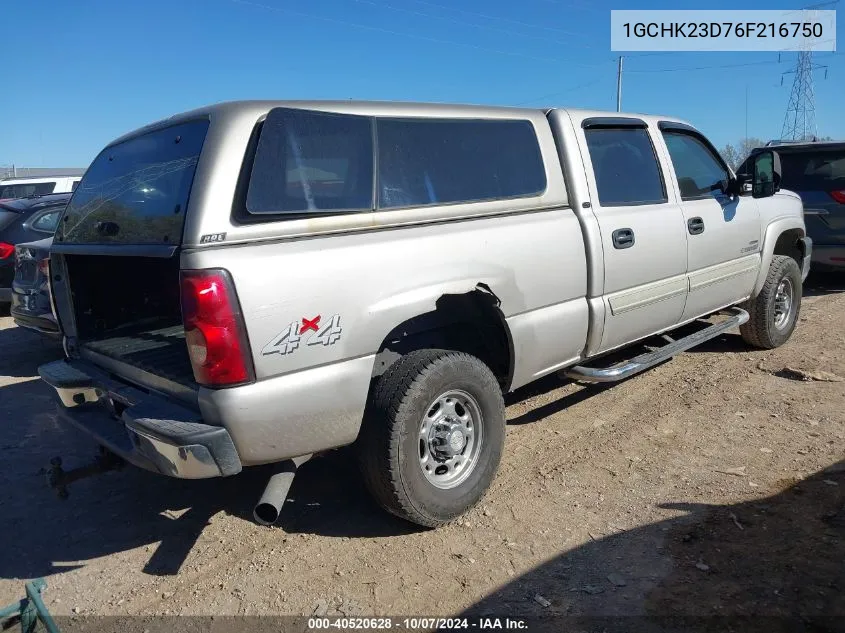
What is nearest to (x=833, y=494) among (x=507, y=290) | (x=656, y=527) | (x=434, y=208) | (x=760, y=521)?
(x=760, y=521)

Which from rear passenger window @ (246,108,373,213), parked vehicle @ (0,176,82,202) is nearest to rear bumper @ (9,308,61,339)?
rear passenger window @ (246,108,373,213)

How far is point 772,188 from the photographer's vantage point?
5359 mm

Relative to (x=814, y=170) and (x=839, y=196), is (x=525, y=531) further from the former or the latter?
(x=814, y=170)

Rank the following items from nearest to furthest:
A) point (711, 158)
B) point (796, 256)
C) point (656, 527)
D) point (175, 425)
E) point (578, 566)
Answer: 1. point (175, 425)
2. point (578, 566)
3. point (656, 527)
4. point (711, 158)
5. point (796, 256)

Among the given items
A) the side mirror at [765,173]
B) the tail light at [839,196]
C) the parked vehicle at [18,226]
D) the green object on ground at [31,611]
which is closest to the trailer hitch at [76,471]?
the green object on ground at [31,611]

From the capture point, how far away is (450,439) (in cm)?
333

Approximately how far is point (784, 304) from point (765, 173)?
1477 mm

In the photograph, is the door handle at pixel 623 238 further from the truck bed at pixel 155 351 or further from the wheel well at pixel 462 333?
the truck bed at pixel 155 351

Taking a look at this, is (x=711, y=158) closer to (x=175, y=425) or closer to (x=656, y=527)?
(x=656, y=527)

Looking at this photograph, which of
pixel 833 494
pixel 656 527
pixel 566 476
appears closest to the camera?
pixel 656 527

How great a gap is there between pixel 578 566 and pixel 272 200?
6.96 ft

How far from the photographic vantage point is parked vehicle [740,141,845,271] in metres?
8.16

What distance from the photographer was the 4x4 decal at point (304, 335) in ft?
8.67

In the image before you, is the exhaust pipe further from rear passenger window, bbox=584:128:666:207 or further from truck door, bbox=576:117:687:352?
rear passenger window, bbox=584:128:666:207
